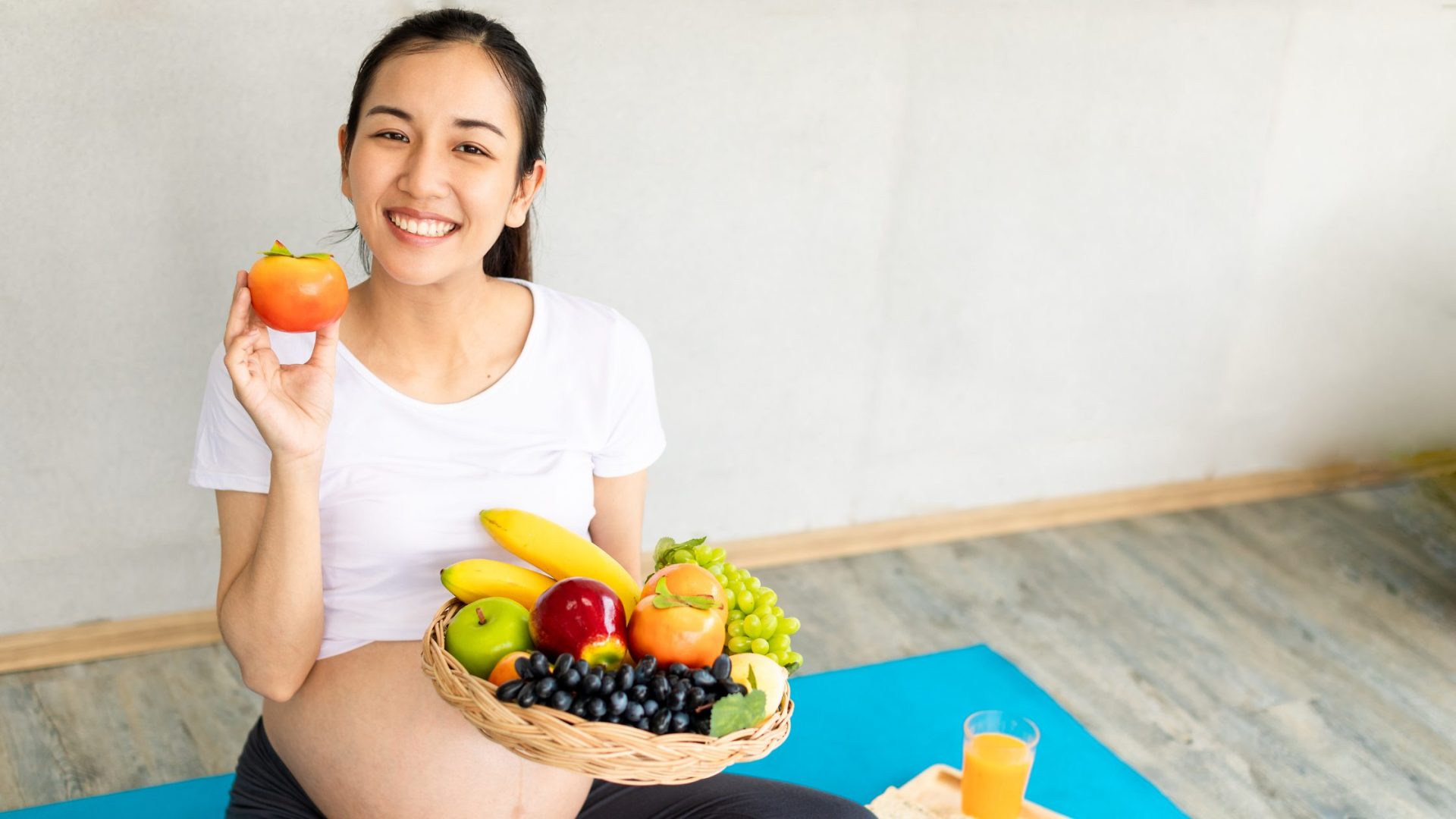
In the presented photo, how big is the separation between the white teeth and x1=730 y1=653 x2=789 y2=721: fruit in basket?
600 mm

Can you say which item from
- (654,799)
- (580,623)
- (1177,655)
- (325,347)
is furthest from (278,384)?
(1177,655)

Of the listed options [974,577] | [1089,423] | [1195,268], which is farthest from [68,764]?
[1195,268]

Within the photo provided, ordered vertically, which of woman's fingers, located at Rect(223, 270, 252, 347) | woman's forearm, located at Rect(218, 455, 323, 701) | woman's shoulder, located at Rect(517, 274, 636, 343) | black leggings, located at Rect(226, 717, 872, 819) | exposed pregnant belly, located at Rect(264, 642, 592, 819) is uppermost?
woman's fingers, located at Rect(223, 270, 252, 347)

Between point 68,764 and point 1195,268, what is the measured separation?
2.71 metres

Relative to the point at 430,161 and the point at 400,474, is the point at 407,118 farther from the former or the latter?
the point at 400,474

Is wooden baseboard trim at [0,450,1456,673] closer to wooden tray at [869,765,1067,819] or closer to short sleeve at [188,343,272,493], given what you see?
wooden tray at [869,765,1067,819]

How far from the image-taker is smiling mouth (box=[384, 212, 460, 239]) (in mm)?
1556

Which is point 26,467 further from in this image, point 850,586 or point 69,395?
point 850,586

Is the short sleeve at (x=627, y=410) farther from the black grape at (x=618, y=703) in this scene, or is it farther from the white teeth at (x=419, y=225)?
the black grape at (x=618, y=703)

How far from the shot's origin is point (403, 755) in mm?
1560

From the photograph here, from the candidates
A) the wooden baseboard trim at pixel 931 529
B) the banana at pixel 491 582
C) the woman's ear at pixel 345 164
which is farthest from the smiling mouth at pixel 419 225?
the wooden baseboard trim at pixel 931 529

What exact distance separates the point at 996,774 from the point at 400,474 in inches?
43.1

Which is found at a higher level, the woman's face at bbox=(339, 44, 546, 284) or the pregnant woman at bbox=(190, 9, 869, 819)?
the woman's face at bbox=(339, 44, 546, 284)

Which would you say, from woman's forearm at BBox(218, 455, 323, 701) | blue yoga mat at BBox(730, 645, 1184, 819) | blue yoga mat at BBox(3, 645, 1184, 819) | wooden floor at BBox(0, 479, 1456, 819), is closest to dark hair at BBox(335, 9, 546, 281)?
woman's forearm at BBox(218, 455, 323, 701)
